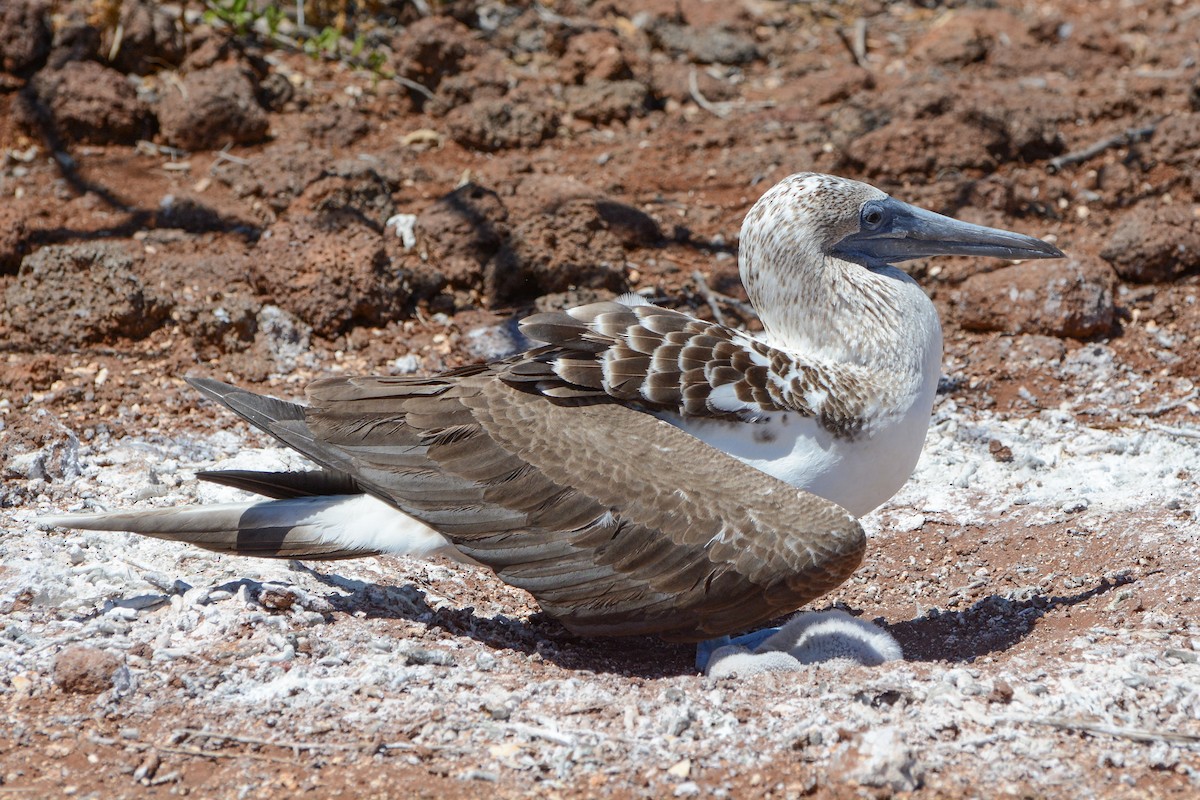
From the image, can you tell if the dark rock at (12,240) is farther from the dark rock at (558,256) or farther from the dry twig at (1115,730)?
the dry twig at (1115,730)

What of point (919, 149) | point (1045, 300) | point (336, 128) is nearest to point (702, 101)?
point (919, 149)

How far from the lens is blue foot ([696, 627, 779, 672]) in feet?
14.3

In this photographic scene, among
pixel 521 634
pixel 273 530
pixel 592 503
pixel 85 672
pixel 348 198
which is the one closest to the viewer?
pixel 85 672

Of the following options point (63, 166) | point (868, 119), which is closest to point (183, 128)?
point (63, 166)

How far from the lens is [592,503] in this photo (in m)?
4.12

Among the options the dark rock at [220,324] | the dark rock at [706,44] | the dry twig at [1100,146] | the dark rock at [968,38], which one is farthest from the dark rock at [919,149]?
the dark rock at [220,324]

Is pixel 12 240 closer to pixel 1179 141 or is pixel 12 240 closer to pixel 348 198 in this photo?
pixel 348 198

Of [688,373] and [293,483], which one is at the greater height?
[688,373]

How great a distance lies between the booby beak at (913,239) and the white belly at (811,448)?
650 mm

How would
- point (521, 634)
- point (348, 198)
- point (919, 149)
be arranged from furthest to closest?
point (919, 149) < point (348, 198) < point (521, 634)

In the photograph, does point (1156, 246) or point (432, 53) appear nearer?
point (1156, 246)

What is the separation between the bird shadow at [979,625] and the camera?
439 cm

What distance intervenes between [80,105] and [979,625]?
6222mm

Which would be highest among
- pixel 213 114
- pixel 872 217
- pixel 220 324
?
pixel 872 217
